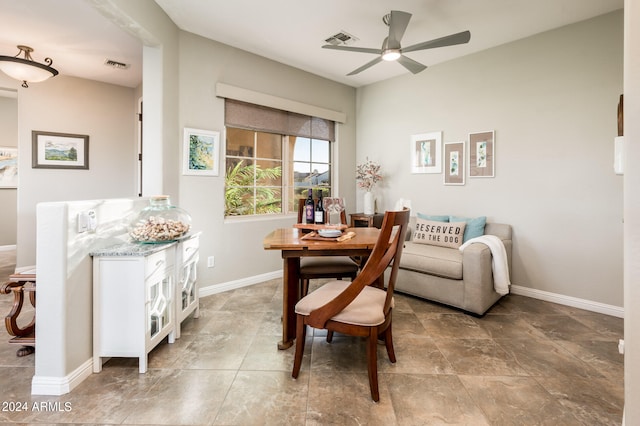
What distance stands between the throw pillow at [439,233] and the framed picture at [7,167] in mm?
6893

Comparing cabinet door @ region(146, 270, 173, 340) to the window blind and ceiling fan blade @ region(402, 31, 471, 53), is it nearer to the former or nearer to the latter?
the window blind

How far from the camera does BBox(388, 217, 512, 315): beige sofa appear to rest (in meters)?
2.65

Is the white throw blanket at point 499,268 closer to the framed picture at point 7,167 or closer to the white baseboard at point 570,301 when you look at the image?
the white baseboard at point 570,301

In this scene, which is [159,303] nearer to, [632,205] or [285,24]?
[632,205]

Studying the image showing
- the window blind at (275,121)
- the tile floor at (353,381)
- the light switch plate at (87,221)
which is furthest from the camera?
the window blind at (275,121)

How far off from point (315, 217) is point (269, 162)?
1.80 meters

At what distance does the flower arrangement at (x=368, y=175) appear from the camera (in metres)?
4.43

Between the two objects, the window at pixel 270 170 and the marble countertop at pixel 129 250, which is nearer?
the marble countertop at pixel 129 250

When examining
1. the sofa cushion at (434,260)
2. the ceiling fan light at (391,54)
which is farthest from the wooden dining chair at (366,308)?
the ceiling fan light at (391,54)

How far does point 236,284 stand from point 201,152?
1.55 metres

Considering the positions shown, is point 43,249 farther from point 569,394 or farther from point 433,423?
point 569,394

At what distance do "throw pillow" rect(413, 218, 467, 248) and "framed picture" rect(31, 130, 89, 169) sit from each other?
466 centimetres

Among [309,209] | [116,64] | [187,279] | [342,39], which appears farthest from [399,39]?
[116,64]

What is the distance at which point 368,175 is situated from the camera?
4566 millimetres
